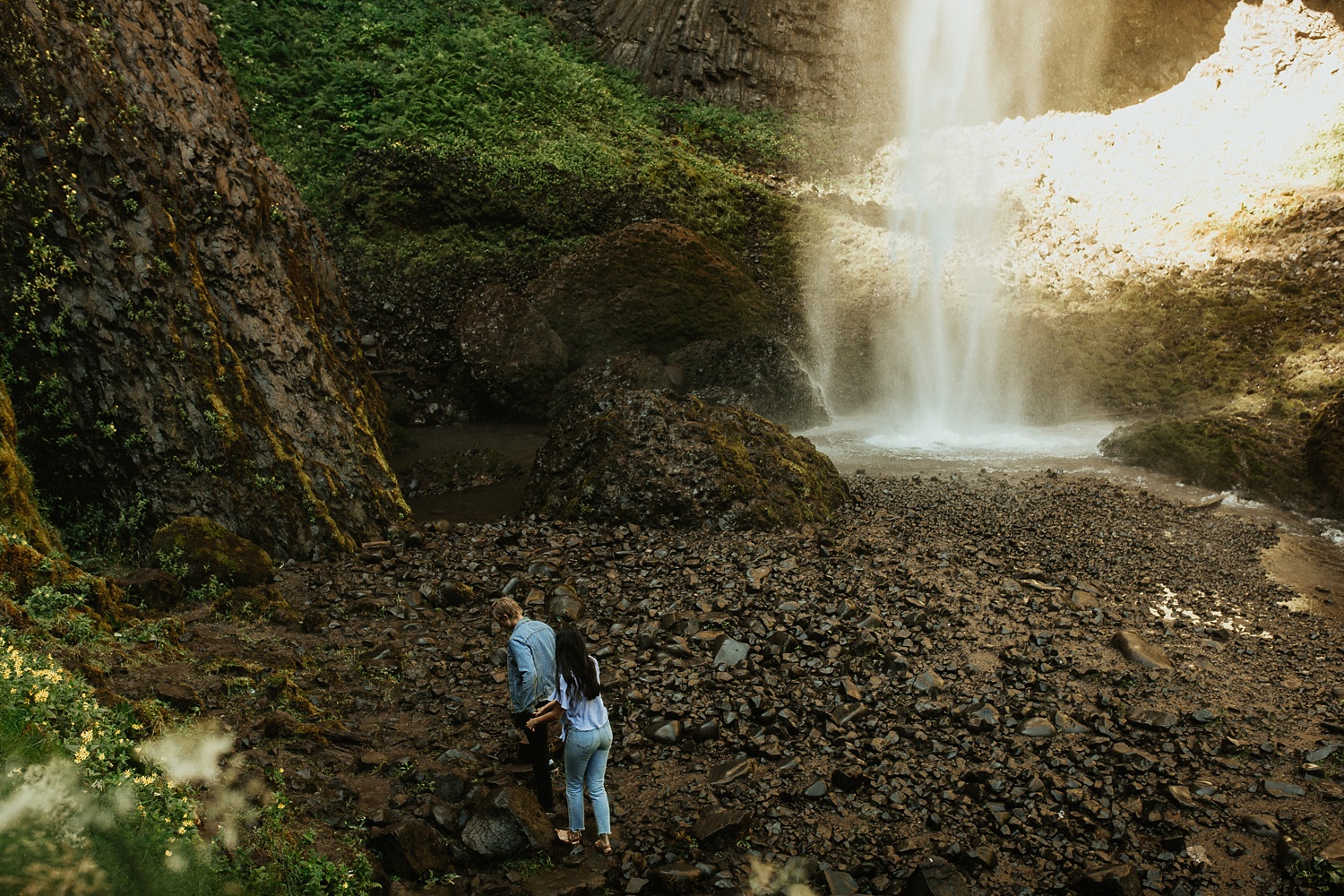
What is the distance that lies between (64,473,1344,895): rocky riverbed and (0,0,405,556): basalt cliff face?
1089mm

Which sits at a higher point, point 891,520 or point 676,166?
point 676,166

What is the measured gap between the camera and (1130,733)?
5285mm

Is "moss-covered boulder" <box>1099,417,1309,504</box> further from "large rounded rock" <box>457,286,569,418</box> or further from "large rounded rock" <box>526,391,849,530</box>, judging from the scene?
"large rounded rock" <box>457,286,569,418</box>

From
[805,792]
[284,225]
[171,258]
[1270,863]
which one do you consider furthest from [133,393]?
[1270,863]

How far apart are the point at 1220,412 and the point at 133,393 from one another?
15857 mm

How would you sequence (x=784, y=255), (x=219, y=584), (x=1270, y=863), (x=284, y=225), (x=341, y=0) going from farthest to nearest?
(x=341, y=0)
(x=784, y=255)
(x=284, y=225)
(x=219, y=584)
(x=1270, y=863)

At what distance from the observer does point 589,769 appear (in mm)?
4254

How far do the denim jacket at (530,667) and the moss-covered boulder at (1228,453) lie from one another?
11036mm

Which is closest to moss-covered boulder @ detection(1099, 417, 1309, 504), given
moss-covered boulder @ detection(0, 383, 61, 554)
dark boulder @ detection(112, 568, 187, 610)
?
dark boulder @ detection(112, 568, 187, 610)

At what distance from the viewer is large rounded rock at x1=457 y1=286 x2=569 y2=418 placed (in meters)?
15.1

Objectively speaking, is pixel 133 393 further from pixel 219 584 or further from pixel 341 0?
pixel 341 0

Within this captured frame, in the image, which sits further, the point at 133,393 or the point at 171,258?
the point at 171,258

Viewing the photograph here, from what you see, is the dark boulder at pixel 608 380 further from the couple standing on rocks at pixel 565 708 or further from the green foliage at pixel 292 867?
the green foliage at pixel 292 867

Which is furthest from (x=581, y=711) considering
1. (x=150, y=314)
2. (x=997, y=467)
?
(x=997, y=467)
